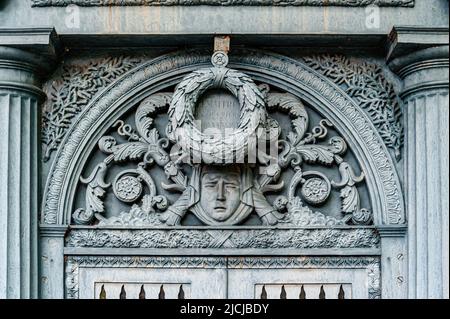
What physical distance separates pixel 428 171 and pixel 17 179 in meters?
3.53

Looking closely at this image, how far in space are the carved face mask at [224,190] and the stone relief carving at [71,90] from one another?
124 centimetres

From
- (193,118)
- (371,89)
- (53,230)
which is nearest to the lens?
(193,118)

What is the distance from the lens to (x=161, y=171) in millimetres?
11312

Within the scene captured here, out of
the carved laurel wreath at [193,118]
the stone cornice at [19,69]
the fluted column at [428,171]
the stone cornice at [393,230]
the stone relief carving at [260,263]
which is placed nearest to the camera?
the fluted column at [428,171]

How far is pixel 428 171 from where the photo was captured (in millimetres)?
10789

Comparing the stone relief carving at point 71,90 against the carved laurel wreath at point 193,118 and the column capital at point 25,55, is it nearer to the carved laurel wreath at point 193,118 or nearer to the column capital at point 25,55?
the column capital at point 25,55

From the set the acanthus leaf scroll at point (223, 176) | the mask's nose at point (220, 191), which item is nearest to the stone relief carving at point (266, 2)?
the acanthus leaf scroll at point (223, 176)

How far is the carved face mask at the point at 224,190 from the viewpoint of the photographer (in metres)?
11.1

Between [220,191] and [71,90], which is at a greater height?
[71,90]

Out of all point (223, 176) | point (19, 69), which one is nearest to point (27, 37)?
point (19, 69)

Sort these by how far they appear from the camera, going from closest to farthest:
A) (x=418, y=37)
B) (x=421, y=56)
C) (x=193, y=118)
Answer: (x=418, y=37) < (x=421, y=56) < (x=193, y=118)

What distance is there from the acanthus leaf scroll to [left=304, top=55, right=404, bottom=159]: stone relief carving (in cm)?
36

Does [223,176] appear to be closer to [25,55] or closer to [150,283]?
[150,283]

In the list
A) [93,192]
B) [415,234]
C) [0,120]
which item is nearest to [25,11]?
[0,120]
